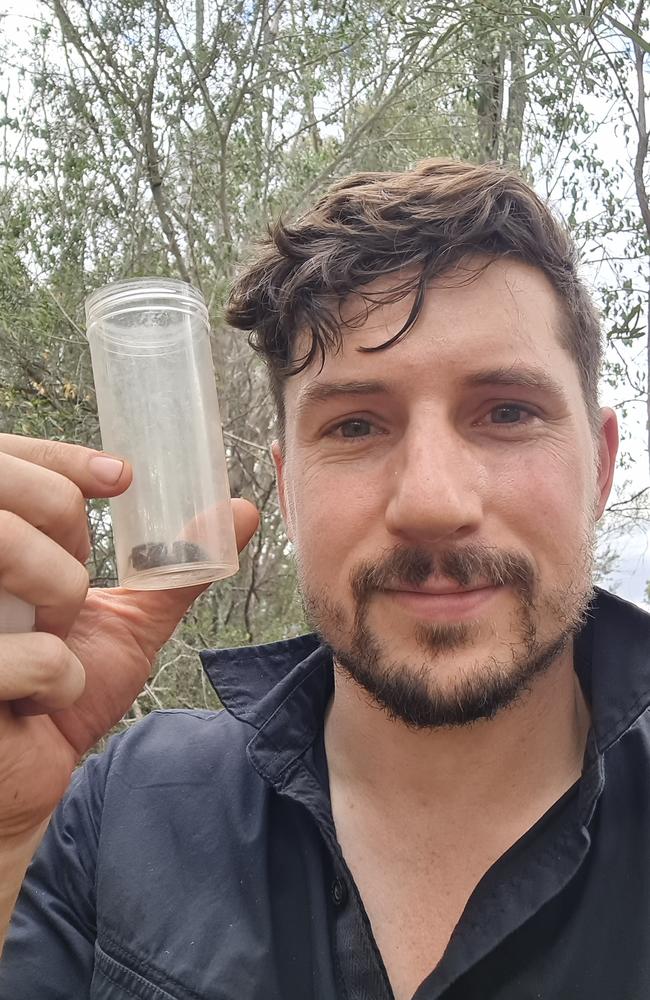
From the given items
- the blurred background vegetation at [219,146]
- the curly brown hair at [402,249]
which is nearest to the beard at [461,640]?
the curly brown hair at [402,249]

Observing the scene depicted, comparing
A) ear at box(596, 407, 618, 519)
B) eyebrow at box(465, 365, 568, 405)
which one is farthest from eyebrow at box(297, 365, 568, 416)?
ear at box(596, 407, 618, 519)

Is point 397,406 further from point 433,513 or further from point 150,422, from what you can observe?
point 150,422

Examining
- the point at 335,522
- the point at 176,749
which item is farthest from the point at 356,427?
the point at 176,749

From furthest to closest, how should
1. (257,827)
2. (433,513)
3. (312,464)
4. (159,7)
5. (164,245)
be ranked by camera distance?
(164,245)
(159,7)
(312,464)
(257,827)
(433,513)

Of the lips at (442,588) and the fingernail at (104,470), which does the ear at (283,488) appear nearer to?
the lips at (442,588)

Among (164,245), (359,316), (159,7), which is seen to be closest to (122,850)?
(359,316)

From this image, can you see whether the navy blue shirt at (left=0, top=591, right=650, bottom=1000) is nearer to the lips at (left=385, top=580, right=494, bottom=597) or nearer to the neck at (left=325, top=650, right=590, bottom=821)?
the neck at (left=325, top=650, right=590, bottom=821)

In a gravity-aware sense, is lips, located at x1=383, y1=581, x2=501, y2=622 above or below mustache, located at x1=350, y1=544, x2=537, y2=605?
below
